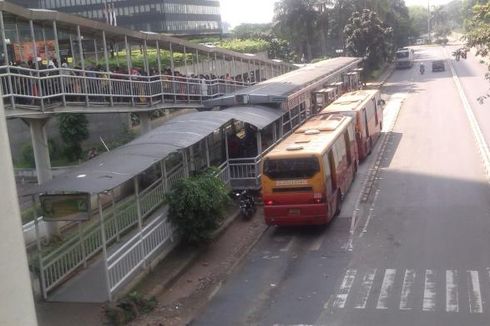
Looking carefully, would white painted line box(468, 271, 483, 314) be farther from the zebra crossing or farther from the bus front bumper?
the bus front bumper

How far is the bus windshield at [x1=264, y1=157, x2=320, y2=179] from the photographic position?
52.3 feet

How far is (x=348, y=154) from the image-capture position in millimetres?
20359

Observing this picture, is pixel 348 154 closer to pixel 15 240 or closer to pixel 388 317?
pixel 388 317

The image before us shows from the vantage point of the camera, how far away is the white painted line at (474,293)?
1107cm

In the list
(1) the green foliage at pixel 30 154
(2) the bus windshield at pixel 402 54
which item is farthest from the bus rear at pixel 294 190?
(2) the bus windshield at pixel 402 54

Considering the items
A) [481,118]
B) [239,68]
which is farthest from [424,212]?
[239,68]

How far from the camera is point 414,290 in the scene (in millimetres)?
12156

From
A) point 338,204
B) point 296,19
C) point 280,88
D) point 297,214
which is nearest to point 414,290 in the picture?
point 297,214

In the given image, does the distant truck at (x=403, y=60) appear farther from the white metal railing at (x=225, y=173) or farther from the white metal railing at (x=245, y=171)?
the white metal railing at (x=225, y=173)

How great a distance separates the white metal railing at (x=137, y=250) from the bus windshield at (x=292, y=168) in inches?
114

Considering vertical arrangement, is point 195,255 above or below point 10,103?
below

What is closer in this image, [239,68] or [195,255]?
[195,255]

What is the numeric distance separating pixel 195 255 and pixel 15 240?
9.92 meters

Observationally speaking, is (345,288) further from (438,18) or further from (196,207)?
(438,18)
